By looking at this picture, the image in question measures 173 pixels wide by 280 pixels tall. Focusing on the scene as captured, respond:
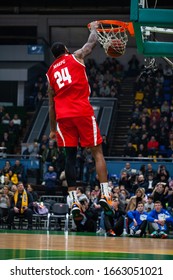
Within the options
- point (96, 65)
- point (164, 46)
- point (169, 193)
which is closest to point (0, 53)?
point (96, 65)

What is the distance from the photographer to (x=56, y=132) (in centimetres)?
973

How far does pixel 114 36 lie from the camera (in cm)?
1172

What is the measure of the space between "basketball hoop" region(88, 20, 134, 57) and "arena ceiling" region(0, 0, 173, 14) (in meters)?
28.5

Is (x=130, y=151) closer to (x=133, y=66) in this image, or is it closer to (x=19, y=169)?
(x=19, y=169)

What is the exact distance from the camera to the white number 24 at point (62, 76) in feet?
31.0

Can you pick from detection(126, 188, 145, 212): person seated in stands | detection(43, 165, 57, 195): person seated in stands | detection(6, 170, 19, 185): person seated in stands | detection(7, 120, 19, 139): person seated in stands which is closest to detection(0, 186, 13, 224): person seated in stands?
detection(6, 170, 19, 185): person seated in stands

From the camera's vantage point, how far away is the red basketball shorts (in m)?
9.44

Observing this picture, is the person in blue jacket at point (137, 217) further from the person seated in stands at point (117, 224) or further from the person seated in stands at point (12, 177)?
the person seated in stands at point (12, 177)
